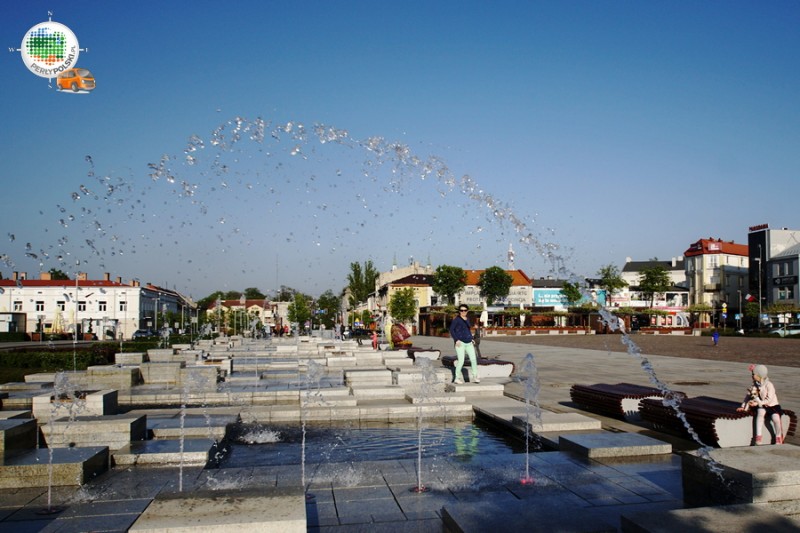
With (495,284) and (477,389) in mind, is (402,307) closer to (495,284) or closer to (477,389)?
(495,284)

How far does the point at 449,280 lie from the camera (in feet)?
309

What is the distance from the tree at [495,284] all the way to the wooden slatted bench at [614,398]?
89342 mm

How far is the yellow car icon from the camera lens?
1416 cm

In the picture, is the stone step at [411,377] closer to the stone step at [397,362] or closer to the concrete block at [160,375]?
the concrete block at [160,375]

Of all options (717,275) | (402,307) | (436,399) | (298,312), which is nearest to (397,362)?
(436,399)

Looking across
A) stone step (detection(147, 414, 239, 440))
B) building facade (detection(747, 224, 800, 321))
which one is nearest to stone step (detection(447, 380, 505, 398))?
stone step (detection(147, 414, 239, 440))

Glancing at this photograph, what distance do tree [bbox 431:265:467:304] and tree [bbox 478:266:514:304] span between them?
7120 mm

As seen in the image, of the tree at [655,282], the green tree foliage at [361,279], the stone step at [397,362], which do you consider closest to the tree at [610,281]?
the tree at [655,282]

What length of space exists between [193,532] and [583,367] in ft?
70.3

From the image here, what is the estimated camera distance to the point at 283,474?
702 cm

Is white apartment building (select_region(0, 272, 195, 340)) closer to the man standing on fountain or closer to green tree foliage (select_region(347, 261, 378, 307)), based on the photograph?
green tree foliage (select_region(347, 261, 378, 307))

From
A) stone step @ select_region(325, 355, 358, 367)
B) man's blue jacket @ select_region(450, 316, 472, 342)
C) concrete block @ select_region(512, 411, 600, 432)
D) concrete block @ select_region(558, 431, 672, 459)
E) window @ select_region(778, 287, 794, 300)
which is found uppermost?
window @ select_region(778, 287, 794, 300)

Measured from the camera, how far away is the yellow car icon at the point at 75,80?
14164 mm

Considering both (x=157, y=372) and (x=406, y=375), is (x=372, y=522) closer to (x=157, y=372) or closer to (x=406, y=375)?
(x=406, y=375)
